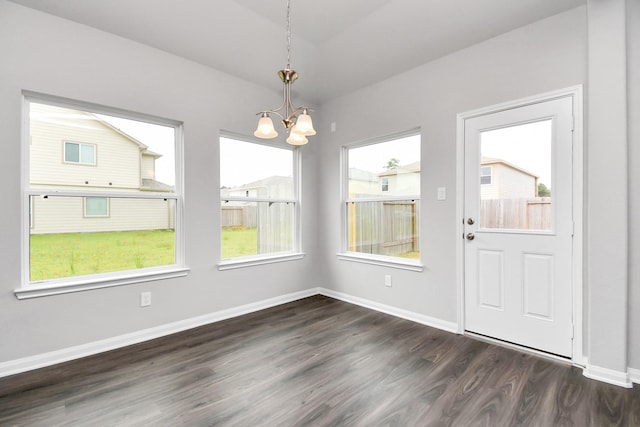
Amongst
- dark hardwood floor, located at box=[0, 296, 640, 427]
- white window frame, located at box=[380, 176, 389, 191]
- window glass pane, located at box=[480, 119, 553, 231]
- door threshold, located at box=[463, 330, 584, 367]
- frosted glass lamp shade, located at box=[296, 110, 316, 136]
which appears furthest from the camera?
white window frame, located at box=[380, 176, 389, 191]

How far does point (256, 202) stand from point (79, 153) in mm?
1799

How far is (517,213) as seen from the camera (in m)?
2.66

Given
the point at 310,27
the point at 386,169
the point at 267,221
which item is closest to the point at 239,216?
the point at 267,221

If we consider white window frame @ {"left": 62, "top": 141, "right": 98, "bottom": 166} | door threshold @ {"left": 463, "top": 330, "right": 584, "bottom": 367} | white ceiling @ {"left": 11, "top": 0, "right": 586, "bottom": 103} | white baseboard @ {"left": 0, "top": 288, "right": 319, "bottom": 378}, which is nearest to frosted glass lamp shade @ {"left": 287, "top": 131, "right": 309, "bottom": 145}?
white ceiling @ {"left": 11, "top": 0, "right": 586, "bottom": 103}

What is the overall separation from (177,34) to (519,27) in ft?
9.90

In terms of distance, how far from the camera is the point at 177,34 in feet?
9.07

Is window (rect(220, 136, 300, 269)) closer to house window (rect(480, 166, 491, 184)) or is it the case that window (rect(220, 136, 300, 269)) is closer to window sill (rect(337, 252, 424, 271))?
window sill (rect(337, 252, 424, 271))

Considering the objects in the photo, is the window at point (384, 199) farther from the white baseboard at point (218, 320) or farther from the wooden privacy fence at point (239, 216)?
the wooden privacy fence at point (239, 216)

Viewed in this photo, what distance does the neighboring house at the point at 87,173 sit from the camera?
2447mm

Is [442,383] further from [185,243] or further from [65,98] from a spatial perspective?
[65,98]

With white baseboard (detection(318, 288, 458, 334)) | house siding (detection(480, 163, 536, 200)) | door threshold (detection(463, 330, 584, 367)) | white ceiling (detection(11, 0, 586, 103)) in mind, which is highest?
white ceiling (detection(11, 0, 586, 103))

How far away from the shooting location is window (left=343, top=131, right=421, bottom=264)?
347 cm

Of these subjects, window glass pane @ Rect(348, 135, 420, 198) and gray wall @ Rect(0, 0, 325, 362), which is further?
window glass pane @ Rect(348, 135, 420, 198)

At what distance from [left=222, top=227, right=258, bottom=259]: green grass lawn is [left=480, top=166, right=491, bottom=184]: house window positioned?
2589mm
